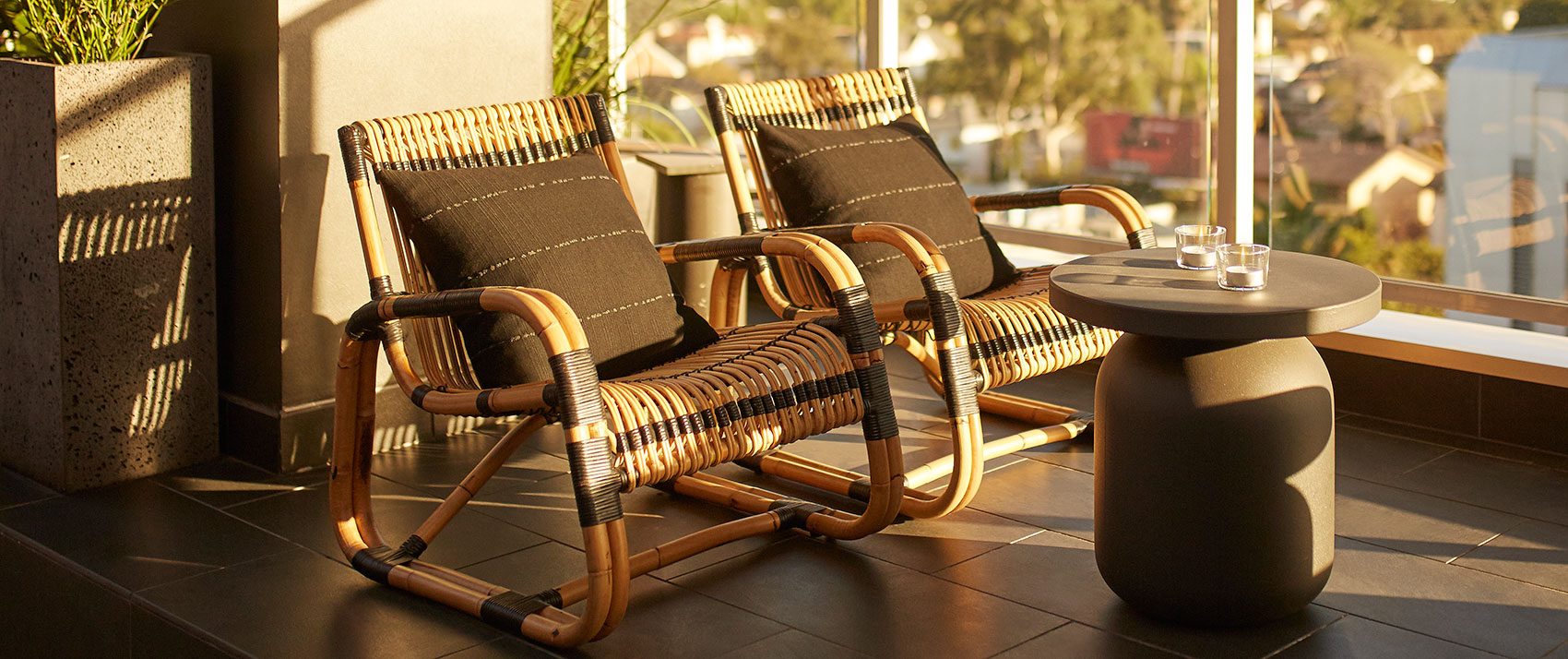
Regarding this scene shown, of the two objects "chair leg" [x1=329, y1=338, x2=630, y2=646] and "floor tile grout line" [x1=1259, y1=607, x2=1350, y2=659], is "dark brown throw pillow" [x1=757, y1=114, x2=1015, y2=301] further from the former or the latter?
"floor tile grout line" [x1=1259, y1=607, x2=1350, y2=659]

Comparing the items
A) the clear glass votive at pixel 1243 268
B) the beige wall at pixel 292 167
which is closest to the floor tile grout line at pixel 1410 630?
the clear glass votive at pixel 1243 268

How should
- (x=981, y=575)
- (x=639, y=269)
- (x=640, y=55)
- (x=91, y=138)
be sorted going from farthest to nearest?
(x=640, y=55) → (x=91, y=138) → (x=639, y=269) → (x=981, y=575)

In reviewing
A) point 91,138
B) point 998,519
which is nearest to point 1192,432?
point 998,519

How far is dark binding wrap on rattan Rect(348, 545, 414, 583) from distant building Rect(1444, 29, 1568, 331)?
8.89ft

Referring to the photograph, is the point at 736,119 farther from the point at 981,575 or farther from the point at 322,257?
the point at 981,575

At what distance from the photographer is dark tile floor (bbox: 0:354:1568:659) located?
2.32 meters

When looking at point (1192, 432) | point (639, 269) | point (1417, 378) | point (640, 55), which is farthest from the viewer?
point (640, 55)

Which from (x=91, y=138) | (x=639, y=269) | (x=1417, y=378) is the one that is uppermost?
(x=91, y=138)

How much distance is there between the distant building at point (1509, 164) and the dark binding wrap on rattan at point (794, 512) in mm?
1934

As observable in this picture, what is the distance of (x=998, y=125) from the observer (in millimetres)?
4875

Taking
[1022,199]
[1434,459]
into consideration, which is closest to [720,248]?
[1022,199]

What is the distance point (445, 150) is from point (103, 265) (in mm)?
837

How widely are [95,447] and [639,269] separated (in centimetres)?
135

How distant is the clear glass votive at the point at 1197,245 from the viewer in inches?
99.4
